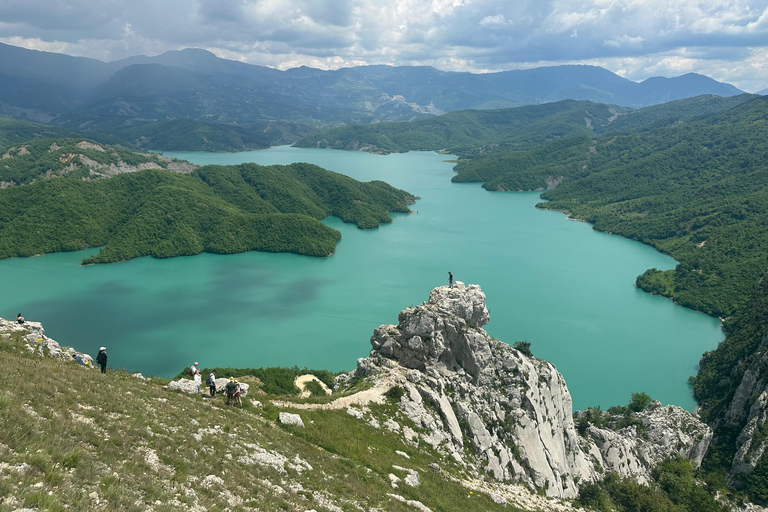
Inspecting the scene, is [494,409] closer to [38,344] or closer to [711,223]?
[38,344]

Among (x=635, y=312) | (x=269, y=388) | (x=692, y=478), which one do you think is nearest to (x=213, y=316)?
(x=269, y=388)

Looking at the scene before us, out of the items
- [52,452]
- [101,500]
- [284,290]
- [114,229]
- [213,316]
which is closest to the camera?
[101,500]

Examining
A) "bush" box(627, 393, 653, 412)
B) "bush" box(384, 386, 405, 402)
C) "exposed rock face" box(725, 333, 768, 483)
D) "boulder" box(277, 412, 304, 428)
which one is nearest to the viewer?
"boulder" box(277, 412, 304, 428)

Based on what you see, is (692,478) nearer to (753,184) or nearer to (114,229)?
(114,229)

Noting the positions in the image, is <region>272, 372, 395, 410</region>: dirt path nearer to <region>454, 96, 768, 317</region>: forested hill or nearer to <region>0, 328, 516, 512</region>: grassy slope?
<region>0, 328, 516, 512</region>: grassy slope

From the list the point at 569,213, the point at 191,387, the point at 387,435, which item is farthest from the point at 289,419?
the point at 569,213

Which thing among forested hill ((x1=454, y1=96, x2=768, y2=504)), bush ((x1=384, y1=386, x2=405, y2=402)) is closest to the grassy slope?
bush ((x1=384, y1=386, x2=405, y2=402))

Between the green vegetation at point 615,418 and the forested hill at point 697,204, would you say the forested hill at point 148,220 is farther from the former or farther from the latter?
the forested hill at point 697,204
